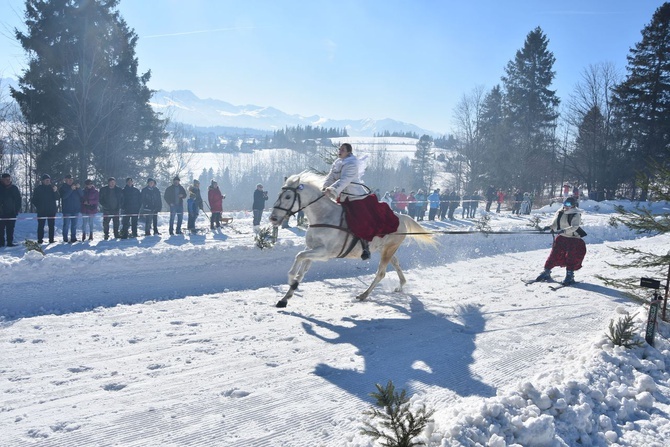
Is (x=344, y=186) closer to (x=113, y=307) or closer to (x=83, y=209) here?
(x=113, y=307)

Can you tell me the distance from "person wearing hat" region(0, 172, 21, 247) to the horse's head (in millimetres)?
8226

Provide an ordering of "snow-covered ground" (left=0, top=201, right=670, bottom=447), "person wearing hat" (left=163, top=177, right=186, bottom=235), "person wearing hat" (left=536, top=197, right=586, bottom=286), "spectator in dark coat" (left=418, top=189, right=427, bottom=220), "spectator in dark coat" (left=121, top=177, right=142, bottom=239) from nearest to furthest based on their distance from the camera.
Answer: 1. "snow-covered ground" (left=0, top=201, right=670, bottom=447)
2. "person wearing hat" (left=536, top=197, right=586, bottom=286)
3. "spectator in dark coat" (left=121, top=177, right=142, bottom=239)
4. "person wearing hat" (left=163, top=177, right=186, bottom=235)
5. "spectator in dark coat" (left=418, top=189, right=427, bottom=220)

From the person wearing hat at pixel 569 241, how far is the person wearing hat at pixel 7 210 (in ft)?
46.0

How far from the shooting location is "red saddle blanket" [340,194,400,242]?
8203mm

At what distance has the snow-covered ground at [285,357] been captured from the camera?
3.91 m

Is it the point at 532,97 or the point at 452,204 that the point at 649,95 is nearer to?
the point at 532,97

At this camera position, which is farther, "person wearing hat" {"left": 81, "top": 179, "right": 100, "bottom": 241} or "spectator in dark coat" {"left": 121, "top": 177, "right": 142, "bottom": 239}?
"spectator in dark coat" {"left": 121, "top": 177, "right": 142, "bottom": 239}

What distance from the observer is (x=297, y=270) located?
8.09 metres

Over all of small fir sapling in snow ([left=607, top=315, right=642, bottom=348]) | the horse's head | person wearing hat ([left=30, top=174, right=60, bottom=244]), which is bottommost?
small fir sapling in snow ([left=607, top=315, right=642, bottom=348])

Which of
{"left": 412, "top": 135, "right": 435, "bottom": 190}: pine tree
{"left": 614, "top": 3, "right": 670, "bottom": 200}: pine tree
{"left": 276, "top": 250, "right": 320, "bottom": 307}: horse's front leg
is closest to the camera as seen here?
{"left": 276, "top": 250, "right": 320, "bottom": 307}: horse's front leg

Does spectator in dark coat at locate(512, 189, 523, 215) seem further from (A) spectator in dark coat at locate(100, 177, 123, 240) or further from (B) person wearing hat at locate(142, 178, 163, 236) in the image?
(A) spectator in dark coat at locate(100, 177, 123, 240)

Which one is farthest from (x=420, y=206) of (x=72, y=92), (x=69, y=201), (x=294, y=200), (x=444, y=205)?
(x=72, y=92)

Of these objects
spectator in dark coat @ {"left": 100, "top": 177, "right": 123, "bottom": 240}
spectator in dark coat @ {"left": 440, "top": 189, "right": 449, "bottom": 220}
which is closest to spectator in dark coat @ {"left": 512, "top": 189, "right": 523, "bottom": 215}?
spectator in dark coat @ {"left": 440, "top": 189, "right": 449, "bottom": 220}

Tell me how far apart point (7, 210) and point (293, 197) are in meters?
8.60
